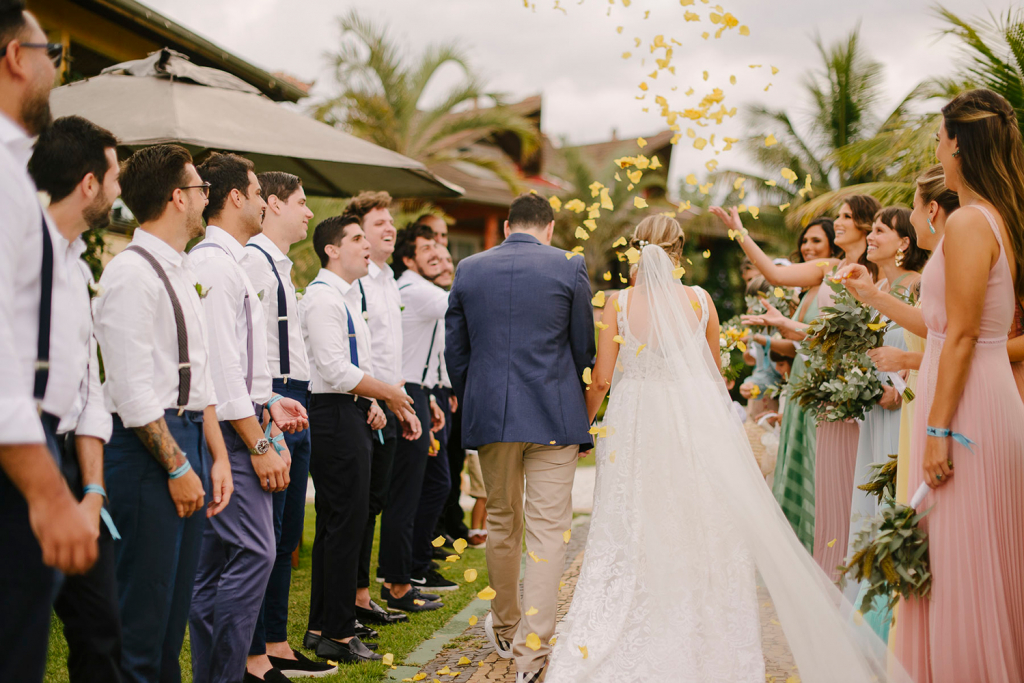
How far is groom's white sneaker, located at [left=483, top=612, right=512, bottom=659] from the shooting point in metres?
4.60

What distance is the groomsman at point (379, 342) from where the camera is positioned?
17.6ft

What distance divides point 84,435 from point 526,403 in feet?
7.94

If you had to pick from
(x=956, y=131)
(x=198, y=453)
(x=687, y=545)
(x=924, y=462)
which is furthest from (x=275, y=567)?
(x=956, y=131)

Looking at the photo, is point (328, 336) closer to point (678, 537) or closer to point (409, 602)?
point (409, 602)

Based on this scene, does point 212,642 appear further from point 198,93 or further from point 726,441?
point 198,93

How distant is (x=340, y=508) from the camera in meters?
4.63

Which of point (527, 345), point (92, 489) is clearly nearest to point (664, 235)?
point (527, 345)

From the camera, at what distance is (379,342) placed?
5.52 meters

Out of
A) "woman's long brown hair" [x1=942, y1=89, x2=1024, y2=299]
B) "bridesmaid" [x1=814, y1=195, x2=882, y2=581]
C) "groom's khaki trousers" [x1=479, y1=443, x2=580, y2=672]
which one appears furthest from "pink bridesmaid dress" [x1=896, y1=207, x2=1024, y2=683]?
"bridesmaid" [x1=814, y1=195, x2=882, y2=581]

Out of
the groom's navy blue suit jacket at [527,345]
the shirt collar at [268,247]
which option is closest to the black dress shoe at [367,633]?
the groom's navy blue suit jacket at [527,345]

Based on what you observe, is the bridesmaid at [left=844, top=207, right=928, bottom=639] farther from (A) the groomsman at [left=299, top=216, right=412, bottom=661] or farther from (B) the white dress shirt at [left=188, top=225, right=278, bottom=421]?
(B) the white dress shirt at [left=188, top=225, right=278, bottom=421]

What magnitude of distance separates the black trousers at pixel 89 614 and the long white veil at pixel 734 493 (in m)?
2.54

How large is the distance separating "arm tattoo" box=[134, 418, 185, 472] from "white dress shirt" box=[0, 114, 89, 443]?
575 mm

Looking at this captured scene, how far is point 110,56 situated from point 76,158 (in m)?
9.82
